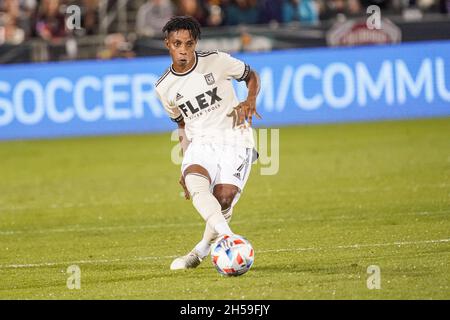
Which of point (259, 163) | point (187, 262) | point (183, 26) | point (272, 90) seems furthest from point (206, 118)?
point (272, 90)

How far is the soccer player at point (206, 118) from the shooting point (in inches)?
392

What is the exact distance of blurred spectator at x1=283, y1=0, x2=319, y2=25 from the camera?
25.0m

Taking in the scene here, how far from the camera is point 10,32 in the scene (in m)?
25.3

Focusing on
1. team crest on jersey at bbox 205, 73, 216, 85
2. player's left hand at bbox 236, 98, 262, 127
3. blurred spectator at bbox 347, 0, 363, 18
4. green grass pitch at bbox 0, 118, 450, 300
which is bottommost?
green grass pitch at bbox 0, 118, 450, 300

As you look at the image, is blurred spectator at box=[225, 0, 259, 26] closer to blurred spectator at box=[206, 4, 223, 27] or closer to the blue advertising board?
blurred spectator at box=[206, 4, 223, 27]

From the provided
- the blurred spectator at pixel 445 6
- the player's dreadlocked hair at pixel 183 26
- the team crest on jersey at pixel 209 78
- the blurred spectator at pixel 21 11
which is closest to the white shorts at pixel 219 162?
the team crest on jersey at pixel 209 78

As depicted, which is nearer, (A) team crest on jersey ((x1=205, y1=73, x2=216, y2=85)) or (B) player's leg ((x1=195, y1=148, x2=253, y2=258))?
(B) player's leg ((x1=195, y1=148, x2=253, y2=258))

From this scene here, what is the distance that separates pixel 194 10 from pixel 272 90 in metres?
3.35

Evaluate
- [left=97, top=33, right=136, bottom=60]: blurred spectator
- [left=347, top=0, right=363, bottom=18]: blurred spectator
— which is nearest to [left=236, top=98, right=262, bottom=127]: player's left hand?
[left=97, top=33, right=136, bottom=60]: blurred spectator

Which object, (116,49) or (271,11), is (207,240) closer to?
(116,49)

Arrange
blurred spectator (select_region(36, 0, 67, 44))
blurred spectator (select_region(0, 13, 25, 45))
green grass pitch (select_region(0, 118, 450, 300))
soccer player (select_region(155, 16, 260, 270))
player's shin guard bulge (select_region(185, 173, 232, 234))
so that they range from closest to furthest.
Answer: green grass pitch (select_region(0, 118, 450, 300)), player's shin guard bulge (select_region(185, 173, 232, 234)), soccer player (select_region(155, 16, 260, 270)), blurred spectator (select_region(36, 0, 67, 44)), blurred spectator (select_region(0, 13, 25, 45))

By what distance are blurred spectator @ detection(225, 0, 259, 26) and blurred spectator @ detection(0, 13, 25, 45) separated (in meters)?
4.79
